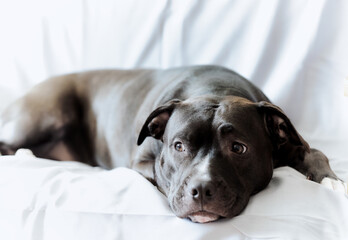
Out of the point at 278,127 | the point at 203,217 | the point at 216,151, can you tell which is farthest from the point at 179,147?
the point at 278,127

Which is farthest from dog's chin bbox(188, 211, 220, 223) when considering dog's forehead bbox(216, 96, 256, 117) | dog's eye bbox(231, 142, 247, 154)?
dog's forehead bbox(216, 96, 256, 117)

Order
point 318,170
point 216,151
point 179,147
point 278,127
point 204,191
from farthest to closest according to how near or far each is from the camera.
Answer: point 318,170
point 278,127
point 179,147
point 216,151
point 204,191

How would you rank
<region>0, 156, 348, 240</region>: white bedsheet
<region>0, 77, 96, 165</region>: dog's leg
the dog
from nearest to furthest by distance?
1. <region>0, 156, 348, 240</region>: white bedsheet
2. the dog
3. <region>0, 77, 96, 165</region>: dog's leg

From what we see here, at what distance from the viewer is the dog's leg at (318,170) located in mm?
2510

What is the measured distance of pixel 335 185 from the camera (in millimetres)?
2494

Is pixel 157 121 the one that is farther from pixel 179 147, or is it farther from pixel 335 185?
pixel 335 185

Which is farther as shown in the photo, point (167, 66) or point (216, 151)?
point (167, 66)

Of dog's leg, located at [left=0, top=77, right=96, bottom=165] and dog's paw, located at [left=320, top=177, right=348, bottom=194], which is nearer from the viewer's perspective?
dog's paw, located at [left=320, top=177, right=348, bottom=194]

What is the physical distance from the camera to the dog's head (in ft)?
6.97

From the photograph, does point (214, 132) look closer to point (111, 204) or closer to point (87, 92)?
point (111, 204)

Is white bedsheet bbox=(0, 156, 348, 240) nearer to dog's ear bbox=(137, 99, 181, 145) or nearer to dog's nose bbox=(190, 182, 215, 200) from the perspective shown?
dog's nose bbox=(190, 182, 215, 200)

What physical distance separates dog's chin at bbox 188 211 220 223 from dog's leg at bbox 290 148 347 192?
2.40ft

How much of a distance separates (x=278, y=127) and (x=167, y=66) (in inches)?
60.5

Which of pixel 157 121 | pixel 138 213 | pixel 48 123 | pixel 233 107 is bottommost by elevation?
pixel 48 123
